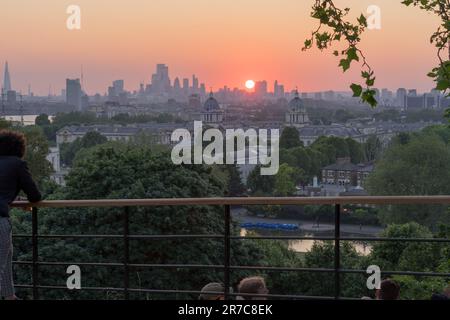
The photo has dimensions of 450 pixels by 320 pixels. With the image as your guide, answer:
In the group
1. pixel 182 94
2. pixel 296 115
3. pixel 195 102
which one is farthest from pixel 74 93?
pixel 296 115

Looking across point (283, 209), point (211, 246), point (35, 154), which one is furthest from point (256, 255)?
point (283, 209)

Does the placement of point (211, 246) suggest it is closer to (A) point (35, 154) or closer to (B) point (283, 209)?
(A) point (35, 154)

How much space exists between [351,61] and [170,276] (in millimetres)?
8731

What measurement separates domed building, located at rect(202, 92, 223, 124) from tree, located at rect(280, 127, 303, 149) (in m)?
7.54

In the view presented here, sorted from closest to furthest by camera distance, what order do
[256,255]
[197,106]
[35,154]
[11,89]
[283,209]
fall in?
1. [256,255]
2. [35,154]
3. [283,209]
4. [11,89]
5. [197,106]

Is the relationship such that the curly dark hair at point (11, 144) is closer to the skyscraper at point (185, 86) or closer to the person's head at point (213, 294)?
the person's head at point (213, 294)

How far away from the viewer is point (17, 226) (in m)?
13.2

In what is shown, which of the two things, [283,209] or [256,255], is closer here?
[256,255]

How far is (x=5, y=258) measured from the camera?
367 cm

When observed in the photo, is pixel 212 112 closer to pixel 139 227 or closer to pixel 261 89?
pixel 261 89

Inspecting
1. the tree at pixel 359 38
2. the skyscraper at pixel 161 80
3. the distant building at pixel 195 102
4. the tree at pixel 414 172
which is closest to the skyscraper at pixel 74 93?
the skyscraper at pixel 161 80

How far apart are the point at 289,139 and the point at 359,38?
227 feet

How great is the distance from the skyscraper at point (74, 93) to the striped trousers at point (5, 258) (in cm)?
8669
